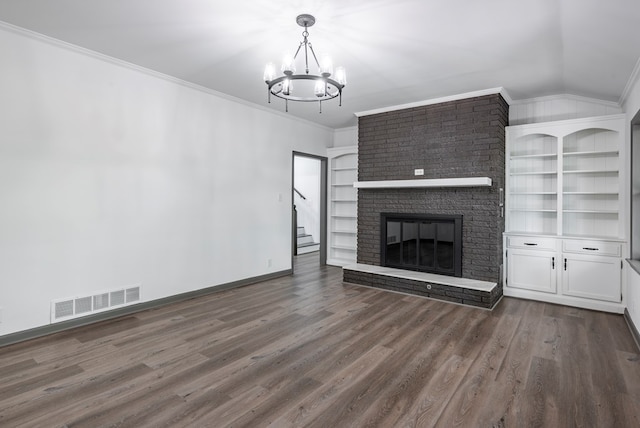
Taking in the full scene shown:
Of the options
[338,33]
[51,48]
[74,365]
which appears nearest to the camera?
[74,365]

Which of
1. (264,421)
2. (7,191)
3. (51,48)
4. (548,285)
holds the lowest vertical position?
(264,421)

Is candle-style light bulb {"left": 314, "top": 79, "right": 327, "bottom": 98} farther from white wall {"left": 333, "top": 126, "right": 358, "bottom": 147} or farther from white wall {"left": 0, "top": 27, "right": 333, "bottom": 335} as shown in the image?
white wall {"left": 333, "top": 126, "right": 358, "bottom": 147}

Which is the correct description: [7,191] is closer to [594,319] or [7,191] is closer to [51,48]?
[51,48]

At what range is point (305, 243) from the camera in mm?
9039

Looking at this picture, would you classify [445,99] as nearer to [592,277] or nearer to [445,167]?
[445,167]

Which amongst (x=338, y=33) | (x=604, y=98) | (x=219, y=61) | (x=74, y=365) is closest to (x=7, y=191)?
(x=74, y=365)

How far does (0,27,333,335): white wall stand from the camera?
3082mm

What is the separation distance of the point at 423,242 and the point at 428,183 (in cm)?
90

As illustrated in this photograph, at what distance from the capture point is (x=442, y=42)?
10.2 ft

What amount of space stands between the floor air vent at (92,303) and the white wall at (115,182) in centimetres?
7

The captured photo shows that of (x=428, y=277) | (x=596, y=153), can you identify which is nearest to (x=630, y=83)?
(x=596, y=153)

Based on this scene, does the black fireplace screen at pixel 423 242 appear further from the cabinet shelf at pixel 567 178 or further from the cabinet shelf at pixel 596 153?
the cabinet shelf at pixel 596 153

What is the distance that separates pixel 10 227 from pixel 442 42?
4173 mm

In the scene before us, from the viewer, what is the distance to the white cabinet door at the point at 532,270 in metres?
4.37
